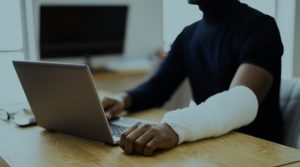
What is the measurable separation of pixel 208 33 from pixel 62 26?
242 centimetres

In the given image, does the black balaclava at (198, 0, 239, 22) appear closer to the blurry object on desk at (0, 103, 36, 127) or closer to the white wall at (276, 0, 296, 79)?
the white wall at (276, 0, 296, 79)

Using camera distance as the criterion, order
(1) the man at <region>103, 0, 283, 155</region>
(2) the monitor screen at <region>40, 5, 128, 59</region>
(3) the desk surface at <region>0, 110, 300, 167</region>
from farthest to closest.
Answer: (2) the monitor screen at <region>40, 5, 128, 59</region>
(1) the man at <region>103, 0, 283, 155</region>
(3) the desk surface at <region>0, 110, 300, 167</region>

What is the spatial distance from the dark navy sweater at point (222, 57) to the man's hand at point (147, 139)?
Result: 0.39 metres

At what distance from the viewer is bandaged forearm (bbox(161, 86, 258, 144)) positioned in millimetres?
1071

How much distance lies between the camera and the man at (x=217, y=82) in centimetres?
107

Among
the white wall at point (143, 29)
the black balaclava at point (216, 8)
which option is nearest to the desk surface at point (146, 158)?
the black balaclava at point (216, 8)

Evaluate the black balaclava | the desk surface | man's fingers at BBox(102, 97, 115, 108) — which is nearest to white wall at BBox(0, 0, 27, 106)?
man's fingers at BBox(102, 97, 115, 108)

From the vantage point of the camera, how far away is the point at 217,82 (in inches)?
59.2

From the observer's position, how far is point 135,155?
39.9 inches

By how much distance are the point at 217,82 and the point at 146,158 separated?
1.97 ft

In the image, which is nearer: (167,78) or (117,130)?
(117,130)

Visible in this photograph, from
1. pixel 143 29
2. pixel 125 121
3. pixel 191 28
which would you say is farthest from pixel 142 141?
pixel 143 29

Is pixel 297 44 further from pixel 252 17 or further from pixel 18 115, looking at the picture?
pixel 18 115

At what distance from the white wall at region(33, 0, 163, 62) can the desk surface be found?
Answer: 3.09 m
